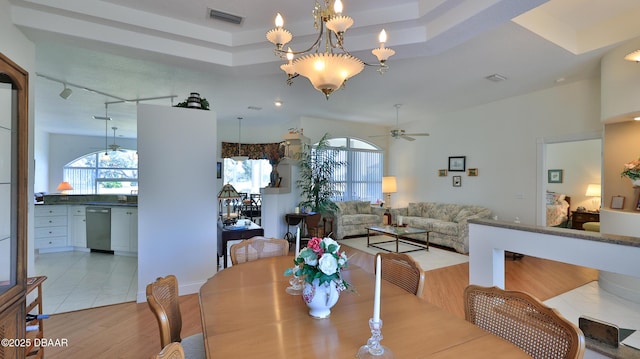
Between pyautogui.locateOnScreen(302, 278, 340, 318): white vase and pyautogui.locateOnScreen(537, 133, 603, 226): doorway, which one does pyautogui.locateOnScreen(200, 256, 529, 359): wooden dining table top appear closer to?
pyautogui.locateOnScreen(302, 278, 340, 318): white vase

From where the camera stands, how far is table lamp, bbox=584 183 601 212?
671 centimetres

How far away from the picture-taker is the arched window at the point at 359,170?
7.70 meters

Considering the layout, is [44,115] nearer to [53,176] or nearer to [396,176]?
[53,176]

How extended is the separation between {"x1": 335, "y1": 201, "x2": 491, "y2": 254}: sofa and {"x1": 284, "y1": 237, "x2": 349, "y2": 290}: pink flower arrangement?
4721mm

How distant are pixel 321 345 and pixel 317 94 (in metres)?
4.57

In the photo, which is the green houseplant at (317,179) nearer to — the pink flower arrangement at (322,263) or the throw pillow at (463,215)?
the throw pillow at (463,215)

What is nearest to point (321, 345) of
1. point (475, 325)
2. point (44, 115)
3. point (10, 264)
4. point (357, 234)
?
point (475, 325)

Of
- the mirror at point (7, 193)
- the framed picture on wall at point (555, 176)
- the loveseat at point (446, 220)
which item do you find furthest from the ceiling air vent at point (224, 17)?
the framed picture on wall at point (555, 176)

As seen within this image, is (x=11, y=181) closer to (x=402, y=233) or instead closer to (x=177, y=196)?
(x=177, y=196)

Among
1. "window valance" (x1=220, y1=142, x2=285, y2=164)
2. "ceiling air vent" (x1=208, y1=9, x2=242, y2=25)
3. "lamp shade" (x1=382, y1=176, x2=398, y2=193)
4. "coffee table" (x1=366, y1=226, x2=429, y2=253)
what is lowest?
"coffee table" (x1=366, y1=226, x2=429, y2=253)

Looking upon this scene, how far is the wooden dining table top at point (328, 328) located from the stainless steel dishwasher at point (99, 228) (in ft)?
15.0

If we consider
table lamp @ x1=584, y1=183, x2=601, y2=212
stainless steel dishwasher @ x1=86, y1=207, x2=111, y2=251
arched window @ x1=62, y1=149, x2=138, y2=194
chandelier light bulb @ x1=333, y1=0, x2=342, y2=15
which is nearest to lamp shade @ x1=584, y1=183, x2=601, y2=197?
table lamp @ x1=584, y1=183, x2=601, y2=212

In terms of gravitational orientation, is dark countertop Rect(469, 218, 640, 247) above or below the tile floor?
above

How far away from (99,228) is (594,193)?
10.3 meters
